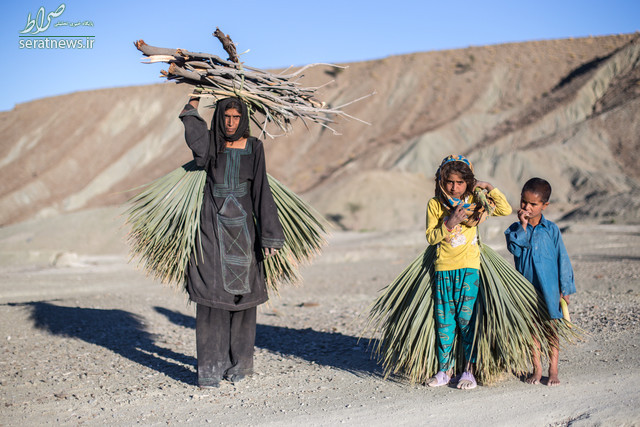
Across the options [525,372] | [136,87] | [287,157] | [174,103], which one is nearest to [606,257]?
[525,372]

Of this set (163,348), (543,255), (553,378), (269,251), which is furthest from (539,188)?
(163,348)

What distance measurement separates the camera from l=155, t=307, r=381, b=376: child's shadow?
445 cm

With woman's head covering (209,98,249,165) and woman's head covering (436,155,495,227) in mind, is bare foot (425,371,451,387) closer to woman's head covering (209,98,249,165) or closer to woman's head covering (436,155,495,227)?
woman's head covering (436,155,495,227)

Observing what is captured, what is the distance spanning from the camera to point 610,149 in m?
26.3

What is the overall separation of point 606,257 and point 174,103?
40419mm

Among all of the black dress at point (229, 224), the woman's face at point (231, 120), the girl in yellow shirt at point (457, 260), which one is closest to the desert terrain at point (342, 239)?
the girl in yellow shirt at point (457, 260)

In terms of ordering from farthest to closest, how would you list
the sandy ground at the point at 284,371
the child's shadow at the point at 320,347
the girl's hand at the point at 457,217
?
the child's shadow at the point at 320,347 → the girl's hand at the point at 457,217 → the sandy ground at the point at 284,371

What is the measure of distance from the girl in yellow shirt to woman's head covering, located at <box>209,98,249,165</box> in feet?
4.38

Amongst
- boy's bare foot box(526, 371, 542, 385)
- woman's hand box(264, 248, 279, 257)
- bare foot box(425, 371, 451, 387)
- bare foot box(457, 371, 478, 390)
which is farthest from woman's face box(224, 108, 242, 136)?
boy's bare foot box(526, 371, 542, 385)

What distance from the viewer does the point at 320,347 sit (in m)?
5.28

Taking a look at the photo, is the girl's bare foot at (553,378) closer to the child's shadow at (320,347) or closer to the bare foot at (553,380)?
the bare foot at (553,380)

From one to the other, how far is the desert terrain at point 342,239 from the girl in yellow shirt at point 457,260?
243 millimetres

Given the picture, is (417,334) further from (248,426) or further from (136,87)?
(136,87)

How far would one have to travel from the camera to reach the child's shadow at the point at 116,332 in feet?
15.9
